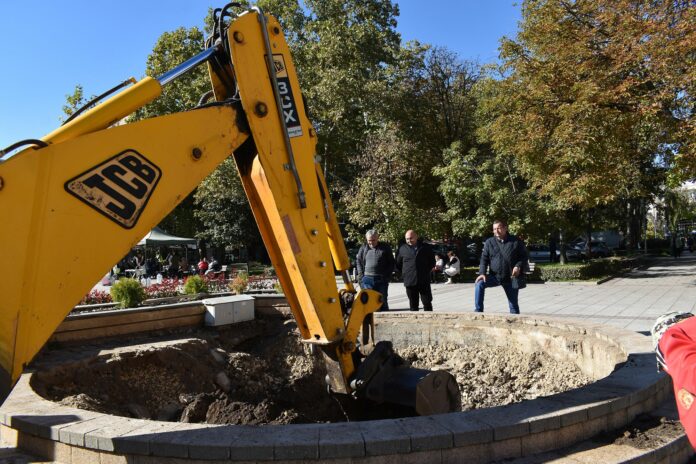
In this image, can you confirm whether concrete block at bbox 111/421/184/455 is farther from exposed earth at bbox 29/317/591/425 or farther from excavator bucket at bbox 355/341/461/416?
excavator bucket at bbox 355/341/461/416

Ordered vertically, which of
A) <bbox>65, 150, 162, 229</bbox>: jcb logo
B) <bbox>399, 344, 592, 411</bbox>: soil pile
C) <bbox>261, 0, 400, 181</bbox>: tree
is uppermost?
<bbox>261, 0, 400, 181</bbox>: tree

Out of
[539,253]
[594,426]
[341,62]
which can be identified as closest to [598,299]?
[594,426]

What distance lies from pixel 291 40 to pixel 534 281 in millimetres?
16112

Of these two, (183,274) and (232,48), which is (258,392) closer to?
(232,48)

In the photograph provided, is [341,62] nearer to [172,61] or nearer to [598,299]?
[172,61]

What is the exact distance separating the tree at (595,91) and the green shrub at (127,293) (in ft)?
35.6

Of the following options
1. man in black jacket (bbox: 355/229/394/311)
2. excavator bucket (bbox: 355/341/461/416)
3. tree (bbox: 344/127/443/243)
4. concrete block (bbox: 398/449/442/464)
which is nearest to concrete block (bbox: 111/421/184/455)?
concrete block (bbox: 398/449/442/464)

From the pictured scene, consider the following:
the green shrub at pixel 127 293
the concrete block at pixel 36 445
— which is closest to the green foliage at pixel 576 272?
the green shrub at pixel 127 293

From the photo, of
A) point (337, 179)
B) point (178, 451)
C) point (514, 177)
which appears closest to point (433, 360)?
point (178, 451)

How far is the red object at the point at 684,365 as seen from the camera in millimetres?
1998

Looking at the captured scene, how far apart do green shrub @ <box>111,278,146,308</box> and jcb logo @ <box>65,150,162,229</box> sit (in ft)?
22.1

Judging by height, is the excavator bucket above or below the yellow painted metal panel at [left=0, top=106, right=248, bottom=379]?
below

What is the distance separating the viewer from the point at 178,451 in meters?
2.84

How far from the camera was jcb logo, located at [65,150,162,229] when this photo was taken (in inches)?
117
